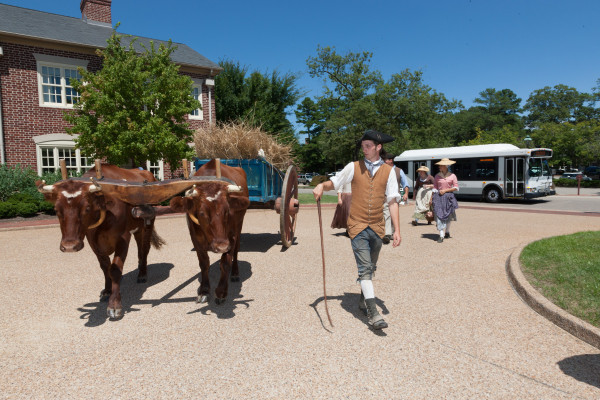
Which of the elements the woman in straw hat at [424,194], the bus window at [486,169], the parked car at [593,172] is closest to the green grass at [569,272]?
the woman in straw hat at [424,194]

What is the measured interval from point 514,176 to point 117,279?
20349mm

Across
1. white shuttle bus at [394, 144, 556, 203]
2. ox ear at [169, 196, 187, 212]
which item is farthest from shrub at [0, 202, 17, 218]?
white shuttle bus at [394, 144, 556, 203]

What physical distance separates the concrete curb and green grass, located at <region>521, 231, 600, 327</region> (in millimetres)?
110

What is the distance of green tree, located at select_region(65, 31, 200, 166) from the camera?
1458cm

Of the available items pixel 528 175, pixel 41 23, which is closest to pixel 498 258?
pixel 528 175

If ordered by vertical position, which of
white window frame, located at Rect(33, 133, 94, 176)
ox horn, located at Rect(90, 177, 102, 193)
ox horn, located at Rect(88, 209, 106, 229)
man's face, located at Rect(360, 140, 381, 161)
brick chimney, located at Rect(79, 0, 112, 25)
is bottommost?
ox horn, located at Rect(88, 209, 106, 229)

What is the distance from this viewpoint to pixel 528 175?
19.3 meters

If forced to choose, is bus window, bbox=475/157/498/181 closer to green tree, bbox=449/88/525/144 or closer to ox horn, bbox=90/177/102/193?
ox horn, bbox=90/177/102/193

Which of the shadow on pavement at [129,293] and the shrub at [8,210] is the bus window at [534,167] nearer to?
the shadow on pavement at [129,293]

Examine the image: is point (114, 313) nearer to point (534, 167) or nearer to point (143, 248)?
point (143, 248)

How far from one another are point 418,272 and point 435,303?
60.5 inches

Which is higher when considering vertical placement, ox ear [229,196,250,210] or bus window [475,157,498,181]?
bus window [475,157,498,181]

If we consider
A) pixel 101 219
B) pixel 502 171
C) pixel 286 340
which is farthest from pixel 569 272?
pixel 502 171

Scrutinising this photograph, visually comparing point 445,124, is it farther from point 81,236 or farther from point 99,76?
point 81,236
